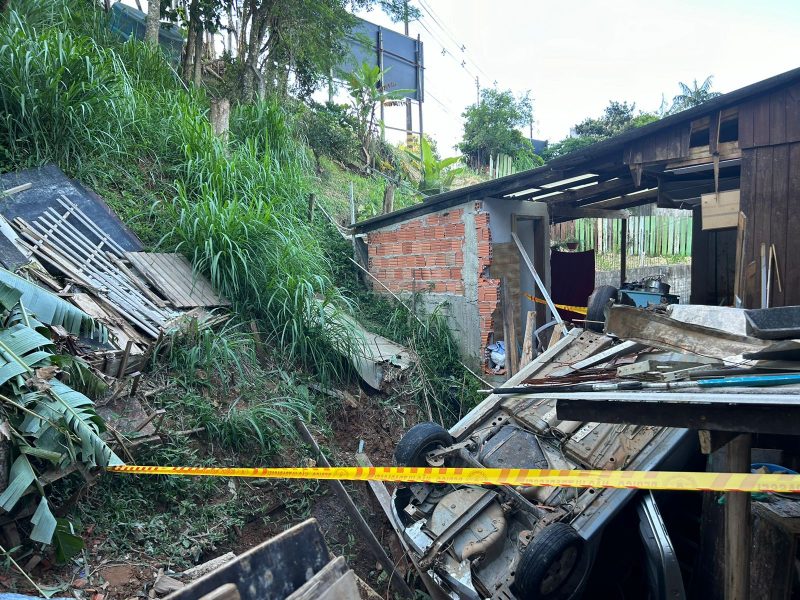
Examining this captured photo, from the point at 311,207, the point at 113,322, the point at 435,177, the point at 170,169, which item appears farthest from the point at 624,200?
the point at 113,322

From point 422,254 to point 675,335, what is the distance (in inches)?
206

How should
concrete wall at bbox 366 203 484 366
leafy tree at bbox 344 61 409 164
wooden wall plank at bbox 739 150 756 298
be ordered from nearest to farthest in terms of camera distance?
wooden wall plank at bbox 739 150 756 298 → concrete wall at bbox 366 203 484 366 → leafy tree at bbox 344 61 409 164

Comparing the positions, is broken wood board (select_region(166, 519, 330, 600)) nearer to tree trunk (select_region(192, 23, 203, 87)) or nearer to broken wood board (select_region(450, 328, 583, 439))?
broken wood board (select_region(450, 328, 583, 439))

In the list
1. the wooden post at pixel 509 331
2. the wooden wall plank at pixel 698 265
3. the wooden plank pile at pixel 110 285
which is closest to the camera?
the wooden plank pile at pixel 110 285

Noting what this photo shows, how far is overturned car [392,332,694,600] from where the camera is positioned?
137 inches

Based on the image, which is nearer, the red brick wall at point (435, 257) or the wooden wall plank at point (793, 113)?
the wooden wall plank at point (793, 113)

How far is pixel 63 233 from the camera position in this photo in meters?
5.17

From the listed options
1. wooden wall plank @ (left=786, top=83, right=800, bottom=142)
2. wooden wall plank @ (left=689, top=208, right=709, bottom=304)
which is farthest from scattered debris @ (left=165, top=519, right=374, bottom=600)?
wooden wall plank @ (left=689, top=208, right=709, bottom=304)

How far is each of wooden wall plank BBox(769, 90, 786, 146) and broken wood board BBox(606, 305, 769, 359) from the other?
10.5 ft

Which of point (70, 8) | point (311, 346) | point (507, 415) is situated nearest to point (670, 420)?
point (507, 415)

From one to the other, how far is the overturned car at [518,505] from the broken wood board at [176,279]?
107 inches

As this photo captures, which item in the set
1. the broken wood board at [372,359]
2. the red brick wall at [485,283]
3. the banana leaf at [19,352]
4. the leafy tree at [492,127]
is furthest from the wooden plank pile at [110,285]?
the leafy tree at [492,127]

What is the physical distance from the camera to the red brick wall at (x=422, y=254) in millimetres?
7527

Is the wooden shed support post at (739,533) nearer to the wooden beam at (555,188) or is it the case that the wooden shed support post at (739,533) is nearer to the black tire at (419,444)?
the black tire at (419,444)
